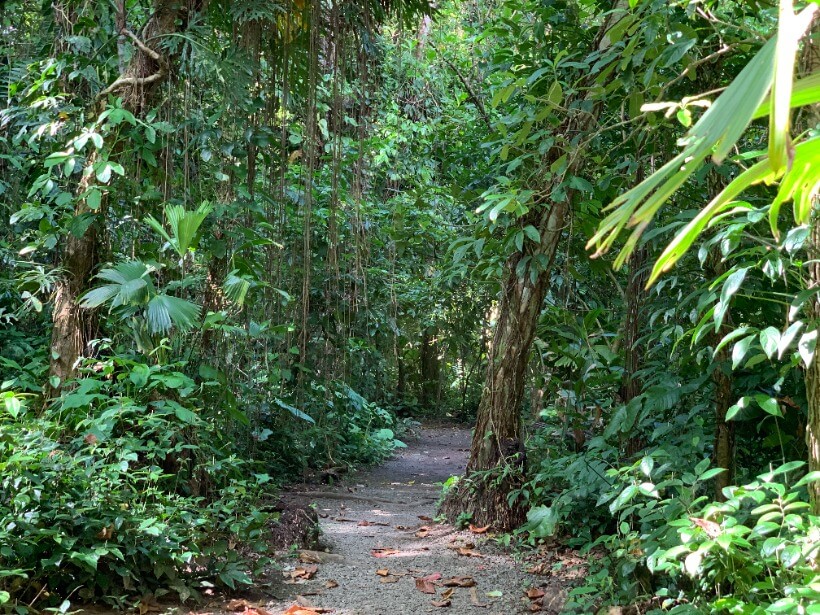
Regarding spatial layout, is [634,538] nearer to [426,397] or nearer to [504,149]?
[504,149]

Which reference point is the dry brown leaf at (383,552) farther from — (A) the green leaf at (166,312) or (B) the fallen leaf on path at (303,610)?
(A) the green leaf at (166,312)

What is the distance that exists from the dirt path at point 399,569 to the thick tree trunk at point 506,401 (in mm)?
235

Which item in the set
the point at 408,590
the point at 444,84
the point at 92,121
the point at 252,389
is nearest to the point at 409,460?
the point at 252,389

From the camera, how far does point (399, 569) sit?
417cm

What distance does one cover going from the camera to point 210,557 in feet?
11.4

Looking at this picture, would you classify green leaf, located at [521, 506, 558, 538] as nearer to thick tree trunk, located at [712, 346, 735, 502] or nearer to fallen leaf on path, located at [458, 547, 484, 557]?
fallen leaf on path, located at [458, 547, 484, 557]

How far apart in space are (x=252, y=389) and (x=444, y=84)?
510cm

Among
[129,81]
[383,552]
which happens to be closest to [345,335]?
[383,552]

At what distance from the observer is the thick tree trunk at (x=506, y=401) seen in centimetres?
477

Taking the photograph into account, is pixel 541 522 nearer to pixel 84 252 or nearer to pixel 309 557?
pixel 309 557

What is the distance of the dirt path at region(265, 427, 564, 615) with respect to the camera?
140 inches

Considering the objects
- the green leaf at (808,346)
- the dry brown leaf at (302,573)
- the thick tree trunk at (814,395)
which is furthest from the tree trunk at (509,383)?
the green leaf at (808,346)

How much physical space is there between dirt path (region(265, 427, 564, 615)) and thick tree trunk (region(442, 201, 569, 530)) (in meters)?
0.23

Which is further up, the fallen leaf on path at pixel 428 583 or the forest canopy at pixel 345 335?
the forest canopy at pixel 345 335
